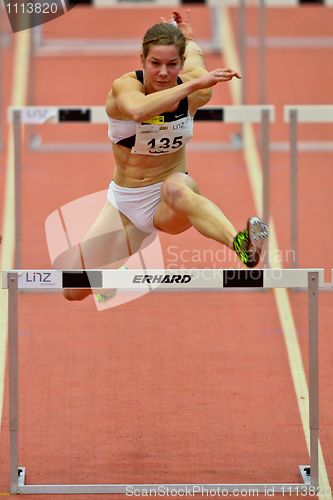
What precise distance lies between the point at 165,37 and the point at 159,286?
1124mm

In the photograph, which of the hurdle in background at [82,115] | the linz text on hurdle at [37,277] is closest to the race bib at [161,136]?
the linz text on hurdle at [37,277]

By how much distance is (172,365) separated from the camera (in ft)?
25.6

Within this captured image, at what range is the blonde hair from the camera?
239 inches

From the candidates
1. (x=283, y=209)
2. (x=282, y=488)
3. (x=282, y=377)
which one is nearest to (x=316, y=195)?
(x=283, y=209)

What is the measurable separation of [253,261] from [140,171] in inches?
37.4

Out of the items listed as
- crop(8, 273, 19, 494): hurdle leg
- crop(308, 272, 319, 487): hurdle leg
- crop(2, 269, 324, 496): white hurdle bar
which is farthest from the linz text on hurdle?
crop(308, 272, 319, 487): hurdle leg

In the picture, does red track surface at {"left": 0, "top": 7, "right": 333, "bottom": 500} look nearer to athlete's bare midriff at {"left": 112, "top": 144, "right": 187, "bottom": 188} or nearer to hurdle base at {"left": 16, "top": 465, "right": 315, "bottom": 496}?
hurdle base at {"left": 16, "top": 465, "right": 315, "bottom": 496}

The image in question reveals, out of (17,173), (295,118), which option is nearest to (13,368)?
(17,173)

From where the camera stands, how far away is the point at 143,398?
24.2ft

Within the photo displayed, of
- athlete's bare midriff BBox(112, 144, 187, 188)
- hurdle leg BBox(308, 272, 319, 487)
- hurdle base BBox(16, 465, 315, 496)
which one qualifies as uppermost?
athlete's bare midriff BBox(112, 144, 187, 188)

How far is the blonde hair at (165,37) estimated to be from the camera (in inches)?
239

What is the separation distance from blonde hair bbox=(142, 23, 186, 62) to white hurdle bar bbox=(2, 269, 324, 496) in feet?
3.37

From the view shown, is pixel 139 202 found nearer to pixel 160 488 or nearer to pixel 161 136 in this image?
pixel 161 136

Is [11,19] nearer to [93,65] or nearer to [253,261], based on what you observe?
[93,65]
